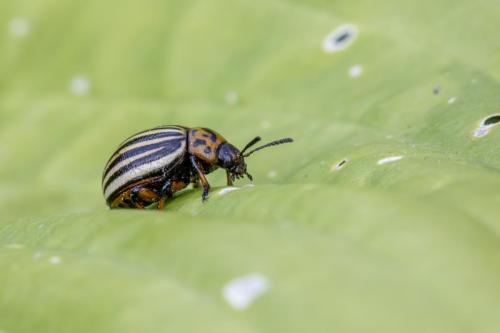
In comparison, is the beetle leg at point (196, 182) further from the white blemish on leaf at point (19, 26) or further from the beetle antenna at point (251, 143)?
the white blemish on leaf at point (19, 26)

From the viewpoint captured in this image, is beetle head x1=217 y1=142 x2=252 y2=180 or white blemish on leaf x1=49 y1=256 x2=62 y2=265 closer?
white blemish on leaf x1=49 y1=256 x2=62 y2=265

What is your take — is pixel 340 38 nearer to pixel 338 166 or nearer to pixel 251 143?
pixel 251 143

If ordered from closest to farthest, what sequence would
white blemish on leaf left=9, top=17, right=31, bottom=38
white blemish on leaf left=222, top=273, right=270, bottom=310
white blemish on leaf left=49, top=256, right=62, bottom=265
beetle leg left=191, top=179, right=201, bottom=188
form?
white blemish on leaf left=222, top=273, right=270, bottom=310
white blemish on leaf left=49, top=256, right=62, bottom=265
beetle leg left=191, top=179, right=201, bottom=188
white blemish on leaf left=9, top=17, right=31, bottom=38

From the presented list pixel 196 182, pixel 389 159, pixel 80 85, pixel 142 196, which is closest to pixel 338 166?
pixel 389 159

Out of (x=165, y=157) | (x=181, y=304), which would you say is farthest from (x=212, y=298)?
(x=165, y=157)

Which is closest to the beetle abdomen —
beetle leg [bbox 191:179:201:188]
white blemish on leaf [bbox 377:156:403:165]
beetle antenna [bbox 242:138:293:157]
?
beetle leg [bbox 191:179:201:188]

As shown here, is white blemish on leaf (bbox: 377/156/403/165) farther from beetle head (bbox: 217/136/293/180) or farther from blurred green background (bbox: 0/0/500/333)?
beetle head (bbox: 217/136/293/180)

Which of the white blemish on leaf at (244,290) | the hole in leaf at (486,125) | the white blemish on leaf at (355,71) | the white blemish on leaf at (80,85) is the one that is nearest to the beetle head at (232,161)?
the white blemish on leaf at (355,71)
